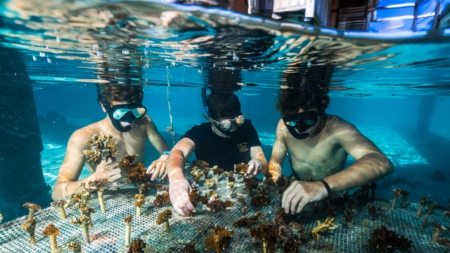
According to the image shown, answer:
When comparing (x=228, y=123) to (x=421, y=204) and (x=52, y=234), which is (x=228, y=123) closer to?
(x=421, y=204)

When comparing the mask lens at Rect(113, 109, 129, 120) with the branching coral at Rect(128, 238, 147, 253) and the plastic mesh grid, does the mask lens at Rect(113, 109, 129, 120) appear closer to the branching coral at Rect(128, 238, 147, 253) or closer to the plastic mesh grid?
the plastic mesh grid

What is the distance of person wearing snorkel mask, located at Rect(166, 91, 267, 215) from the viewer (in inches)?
198

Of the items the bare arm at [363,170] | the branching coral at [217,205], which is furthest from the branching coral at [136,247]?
the bare arm at [363,170]

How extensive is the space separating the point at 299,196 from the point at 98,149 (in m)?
3.51

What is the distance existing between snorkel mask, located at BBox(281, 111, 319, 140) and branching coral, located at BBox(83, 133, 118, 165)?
3.98 m

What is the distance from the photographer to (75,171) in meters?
5.65

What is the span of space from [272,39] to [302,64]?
3003 millimetres

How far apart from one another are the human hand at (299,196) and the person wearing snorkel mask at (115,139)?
8.66 ft

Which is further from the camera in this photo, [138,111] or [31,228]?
[138,111]

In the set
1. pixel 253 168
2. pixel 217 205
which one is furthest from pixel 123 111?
pixel 217 205

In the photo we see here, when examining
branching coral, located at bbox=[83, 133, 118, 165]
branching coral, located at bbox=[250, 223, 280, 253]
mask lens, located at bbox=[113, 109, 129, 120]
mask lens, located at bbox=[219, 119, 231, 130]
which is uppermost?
mask lens, located at bbox=[113, 109, 129, 120]

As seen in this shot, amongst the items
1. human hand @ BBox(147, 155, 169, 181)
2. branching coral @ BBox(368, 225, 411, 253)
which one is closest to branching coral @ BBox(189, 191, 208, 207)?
human hand @ BBox(147, 155, 169, 181)

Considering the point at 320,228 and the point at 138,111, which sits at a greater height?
the point at 138,111

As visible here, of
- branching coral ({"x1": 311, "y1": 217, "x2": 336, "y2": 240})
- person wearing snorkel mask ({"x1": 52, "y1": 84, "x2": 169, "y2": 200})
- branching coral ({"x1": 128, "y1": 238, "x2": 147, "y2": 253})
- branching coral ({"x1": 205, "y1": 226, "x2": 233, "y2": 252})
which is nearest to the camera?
branching coral ({"x1": 128, "y1": 238, "x2": 147, "y2": 253})
